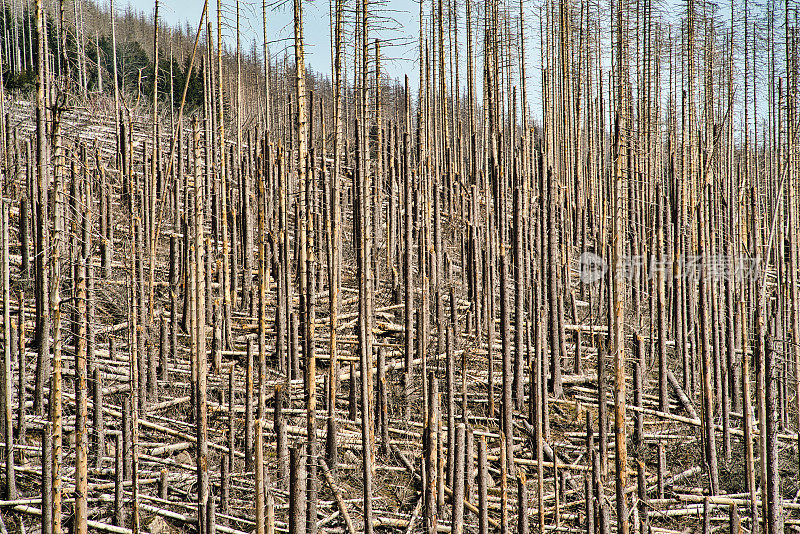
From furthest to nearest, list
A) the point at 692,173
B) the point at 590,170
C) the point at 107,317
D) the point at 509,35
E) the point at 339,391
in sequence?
the point at 590,170, the point at 509,35, the point at 692,173, the point at 107,317, the point at 339,391

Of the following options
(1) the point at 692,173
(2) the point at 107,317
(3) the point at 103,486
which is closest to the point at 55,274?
(3) the point at 103,486

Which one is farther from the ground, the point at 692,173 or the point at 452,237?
the point at 692,173

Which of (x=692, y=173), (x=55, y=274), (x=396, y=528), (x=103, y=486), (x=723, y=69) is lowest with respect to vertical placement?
(x=396, y=528)

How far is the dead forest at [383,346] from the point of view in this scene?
3729 millimetres

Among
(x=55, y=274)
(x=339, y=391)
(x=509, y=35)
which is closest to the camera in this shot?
(x=55, y=274)

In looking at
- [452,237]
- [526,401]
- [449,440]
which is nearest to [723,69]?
[452,237]

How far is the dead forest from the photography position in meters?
3.73

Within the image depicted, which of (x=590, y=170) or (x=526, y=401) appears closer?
(x=526, y=401)

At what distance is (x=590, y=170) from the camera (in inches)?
381

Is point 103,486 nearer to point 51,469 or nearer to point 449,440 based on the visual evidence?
point 51,469

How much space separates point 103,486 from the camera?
392 cm

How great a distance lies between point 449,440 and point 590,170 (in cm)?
666

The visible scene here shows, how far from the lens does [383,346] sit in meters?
5.60

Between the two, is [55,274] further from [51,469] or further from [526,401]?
[526,401]
